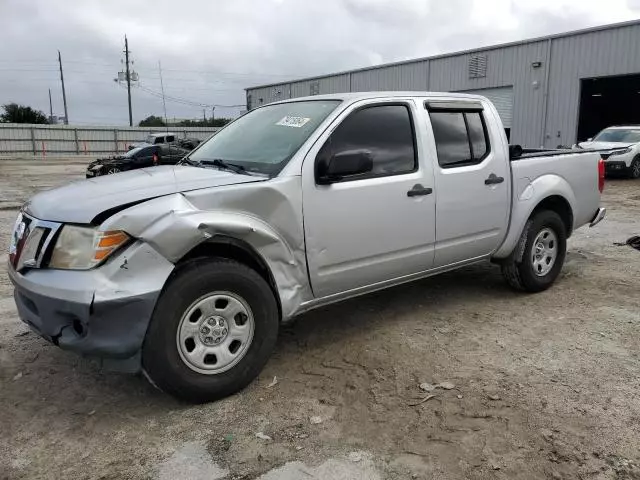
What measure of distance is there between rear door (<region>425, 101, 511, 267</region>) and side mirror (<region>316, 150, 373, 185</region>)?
0.91 metres

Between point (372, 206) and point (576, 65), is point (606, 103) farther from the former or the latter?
point (372, 206)

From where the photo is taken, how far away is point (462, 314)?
Answer: 4801 millimetres

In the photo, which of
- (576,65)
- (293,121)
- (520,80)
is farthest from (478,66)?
(293,121)

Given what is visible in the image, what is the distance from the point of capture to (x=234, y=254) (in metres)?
3.36

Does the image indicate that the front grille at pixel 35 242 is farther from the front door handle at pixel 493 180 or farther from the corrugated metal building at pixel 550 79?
the corrugated metal building at pixel 550 79

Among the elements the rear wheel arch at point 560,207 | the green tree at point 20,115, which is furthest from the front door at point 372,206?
the green tree at point 20,115

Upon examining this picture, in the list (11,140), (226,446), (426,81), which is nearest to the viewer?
(226,446)

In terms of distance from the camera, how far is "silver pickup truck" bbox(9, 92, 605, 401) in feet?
9.51

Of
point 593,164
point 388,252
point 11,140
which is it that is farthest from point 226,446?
point 11,140

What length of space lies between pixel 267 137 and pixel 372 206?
0.92 metres

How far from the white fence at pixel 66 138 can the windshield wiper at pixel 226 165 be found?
3978cm

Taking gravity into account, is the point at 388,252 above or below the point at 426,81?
below

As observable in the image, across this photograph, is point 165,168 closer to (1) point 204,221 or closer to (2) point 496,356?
(1) point 204,221

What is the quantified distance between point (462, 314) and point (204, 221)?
8.77ft
